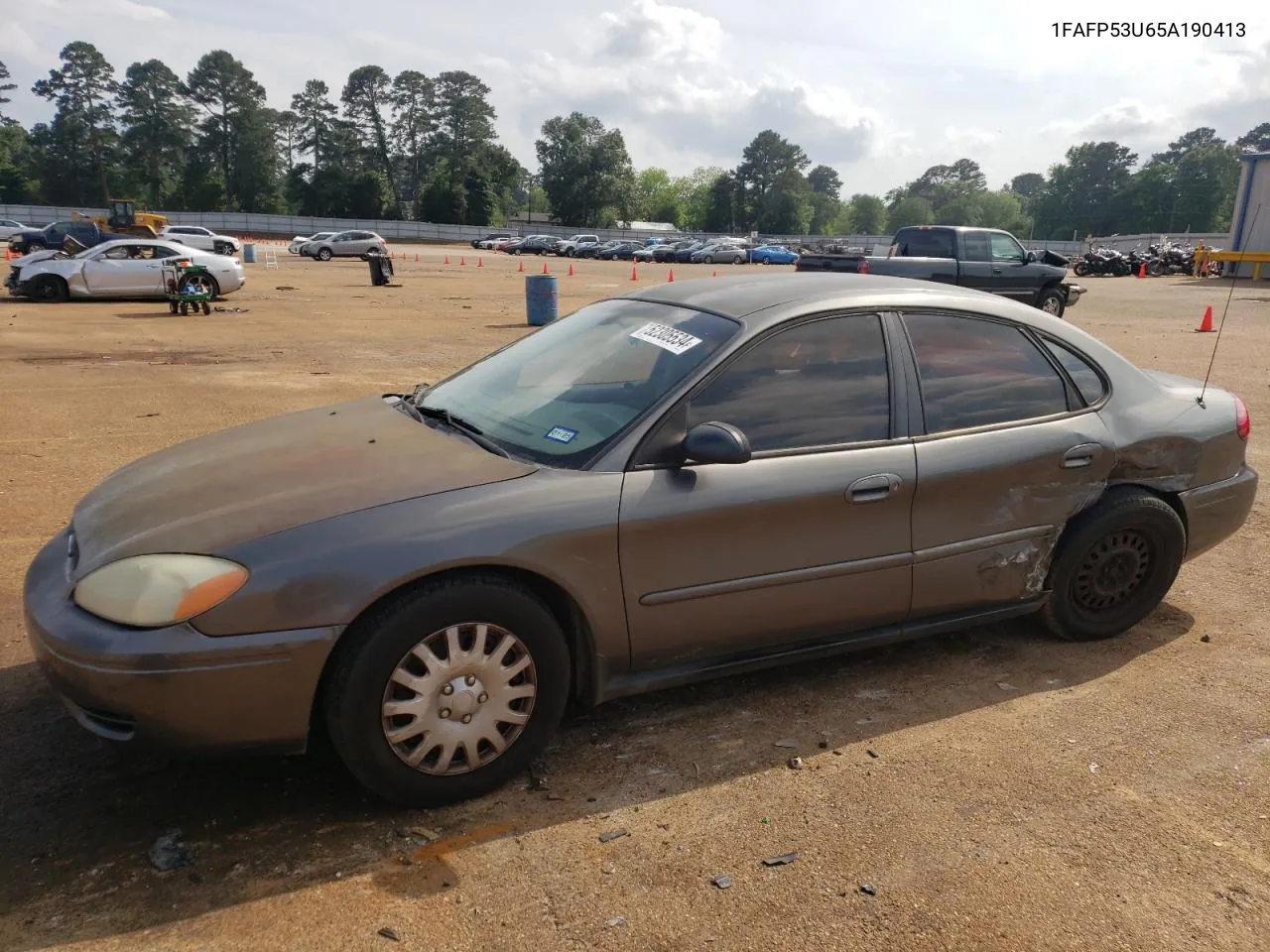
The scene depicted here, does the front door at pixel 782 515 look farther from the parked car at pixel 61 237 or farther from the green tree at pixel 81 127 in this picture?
the green tree at pixel 81 127

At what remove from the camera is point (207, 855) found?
8.55 feet

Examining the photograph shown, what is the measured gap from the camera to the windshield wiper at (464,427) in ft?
10.4

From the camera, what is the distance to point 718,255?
57250 mm

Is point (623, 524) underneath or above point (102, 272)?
above

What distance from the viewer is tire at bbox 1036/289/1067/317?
57.9 ft

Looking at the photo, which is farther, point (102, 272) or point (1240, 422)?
point (102, 272)

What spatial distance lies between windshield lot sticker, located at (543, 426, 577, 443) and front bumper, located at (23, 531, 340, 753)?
0.98 m

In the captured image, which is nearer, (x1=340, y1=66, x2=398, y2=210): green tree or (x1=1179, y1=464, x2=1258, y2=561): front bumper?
(x1=1179, y1=464, x2=1258, y2=561): front bumper

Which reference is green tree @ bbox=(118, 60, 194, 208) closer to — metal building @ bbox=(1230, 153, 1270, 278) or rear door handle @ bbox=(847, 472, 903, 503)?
metal building @ bbox=(1230, 153, 1270, 278)

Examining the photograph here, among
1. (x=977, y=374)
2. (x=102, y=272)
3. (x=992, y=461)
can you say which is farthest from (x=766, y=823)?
(x=102, y=272)

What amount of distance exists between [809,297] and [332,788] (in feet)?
7.78

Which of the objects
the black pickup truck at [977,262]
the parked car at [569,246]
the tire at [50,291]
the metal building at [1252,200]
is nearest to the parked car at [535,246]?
the parked car at [569,246]

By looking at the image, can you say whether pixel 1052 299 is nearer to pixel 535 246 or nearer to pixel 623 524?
pixel 623 524

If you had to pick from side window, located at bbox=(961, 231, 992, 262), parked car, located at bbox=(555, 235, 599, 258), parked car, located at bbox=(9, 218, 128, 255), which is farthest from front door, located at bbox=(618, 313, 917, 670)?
parked car, located at bbox=(555, 235, 599, 258)
